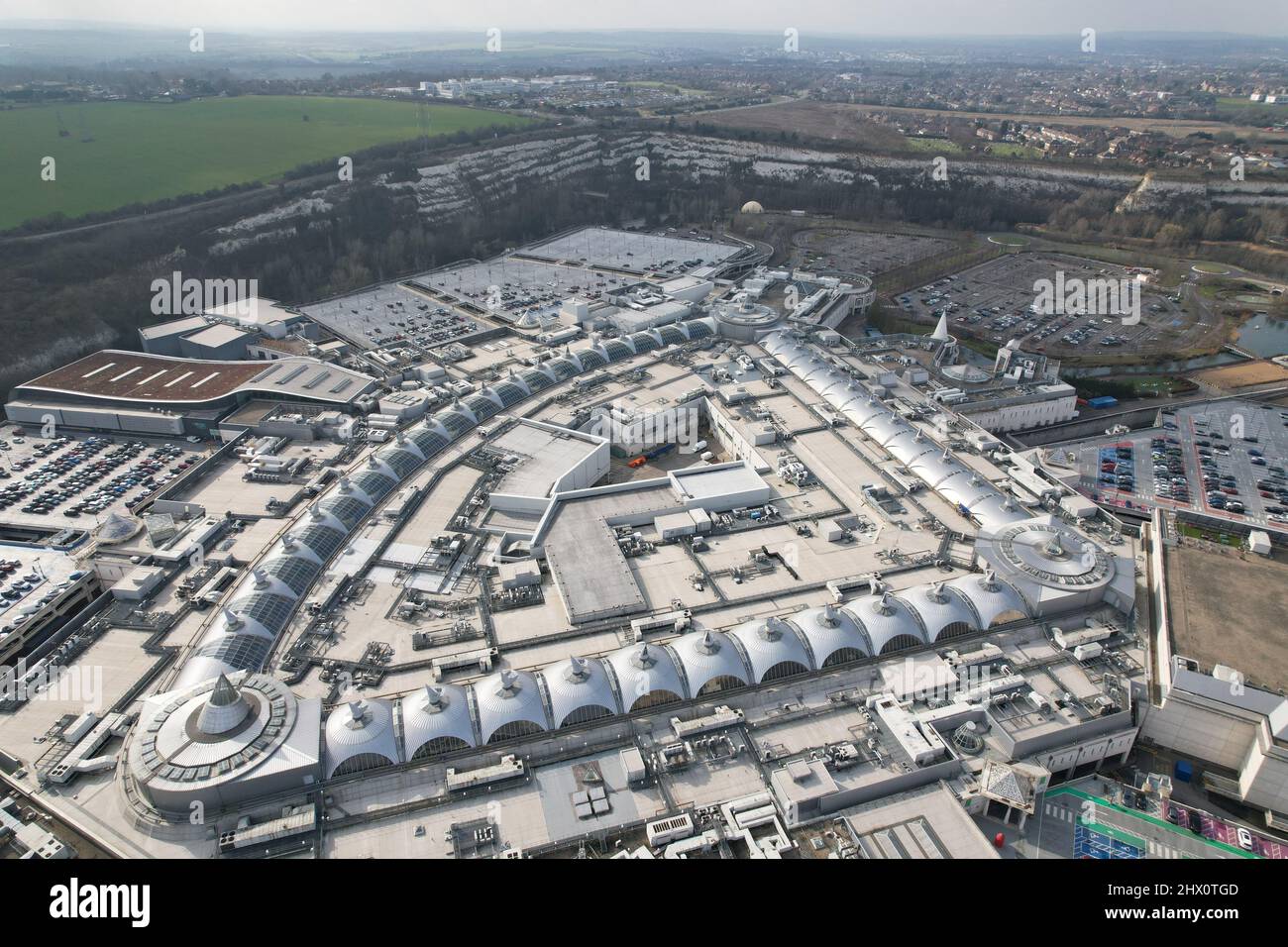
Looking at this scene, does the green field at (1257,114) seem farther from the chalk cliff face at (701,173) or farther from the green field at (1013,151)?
the chalk cliff face at (701,173)

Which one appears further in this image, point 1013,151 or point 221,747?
point 1013,151

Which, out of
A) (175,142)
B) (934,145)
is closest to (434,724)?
(175,142)

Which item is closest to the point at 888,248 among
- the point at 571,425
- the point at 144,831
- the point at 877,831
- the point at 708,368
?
the point at 708,368

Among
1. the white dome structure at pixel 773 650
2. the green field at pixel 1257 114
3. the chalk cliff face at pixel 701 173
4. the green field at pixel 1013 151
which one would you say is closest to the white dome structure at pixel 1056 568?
the white dome structure at pixel 773 650

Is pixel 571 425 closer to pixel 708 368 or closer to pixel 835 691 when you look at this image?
pixel 708 368

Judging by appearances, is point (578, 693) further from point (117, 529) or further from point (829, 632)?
point (117, 529)

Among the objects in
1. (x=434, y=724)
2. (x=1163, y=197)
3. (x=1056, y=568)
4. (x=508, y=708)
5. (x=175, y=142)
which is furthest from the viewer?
(x=175, y=142)

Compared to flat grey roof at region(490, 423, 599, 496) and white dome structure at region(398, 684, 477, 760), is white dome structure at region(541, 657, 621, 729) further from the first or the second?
flat grey roof at region(490, 423, 599, 496)
